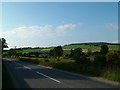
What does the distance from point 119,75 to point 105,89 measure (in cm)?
477

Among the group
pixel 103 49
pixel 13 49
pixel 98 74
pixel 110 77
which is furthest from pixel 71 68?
pixel 13 49

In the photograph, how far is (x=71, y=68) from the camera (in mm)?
25594

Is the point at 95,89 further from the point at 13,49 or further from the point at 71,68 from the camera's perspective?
the point at 13,49

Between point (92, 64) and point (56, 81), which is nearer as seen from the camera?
point (56, 81)

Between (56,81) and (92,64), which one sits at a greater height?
(92,64)

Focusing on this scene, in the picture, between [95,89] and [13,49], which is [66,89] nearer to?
[95,89]

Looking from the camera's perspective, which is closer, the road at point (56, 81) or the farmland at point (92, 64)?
the road at point (56, 81)

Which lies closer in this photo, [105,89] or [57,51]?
[105,89]

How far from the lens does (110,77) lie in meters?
15.7

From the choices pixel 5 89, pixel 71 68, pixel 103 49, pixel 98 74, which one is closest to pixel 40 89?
pixel 5 89

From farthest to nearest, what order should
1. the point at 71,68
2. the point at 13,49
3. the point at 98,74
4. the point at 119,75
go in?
the point at 13,49 < the point at 71,68 < the point at 98,74 < the point at 119,75

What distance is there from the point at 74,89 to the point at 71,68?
14694 mm

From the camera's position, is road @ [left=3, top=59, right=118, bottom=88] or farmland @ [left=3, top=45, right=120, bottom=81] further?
farmland @ [left=3, top=45, right=120, bottom=81]

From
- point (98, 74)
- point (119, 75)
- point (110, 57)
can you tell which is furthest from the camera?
point (110, 57)
